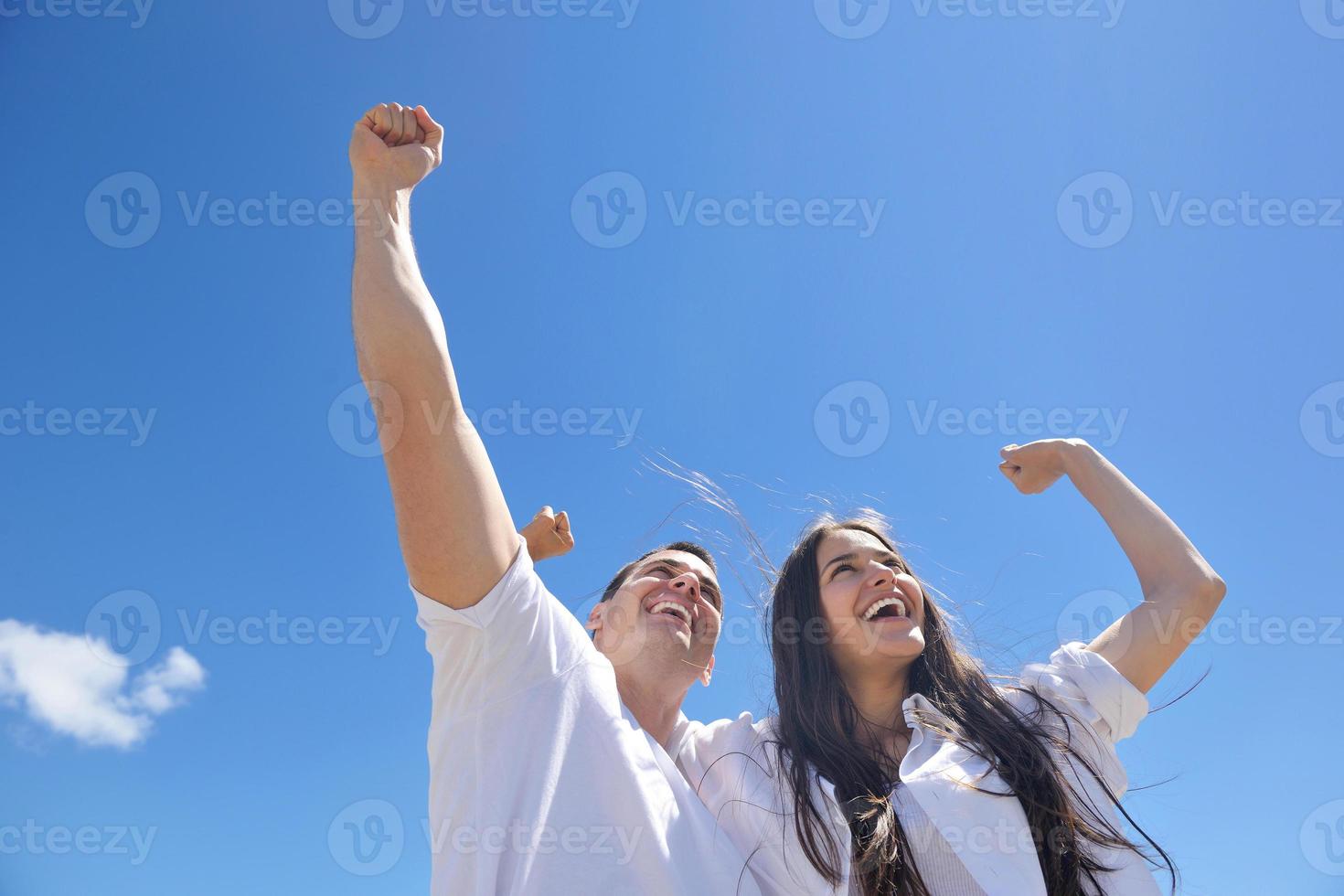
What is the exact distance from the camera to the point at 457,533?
2828 mm

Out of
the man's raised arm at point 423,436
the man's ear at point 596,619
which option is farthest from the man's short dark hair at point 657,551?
the man's raised arm at point 423,436

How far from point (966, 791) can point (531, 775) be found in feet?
5.61

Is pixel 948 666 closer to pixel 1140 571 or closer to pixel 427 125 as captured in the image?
pixel 1140 571

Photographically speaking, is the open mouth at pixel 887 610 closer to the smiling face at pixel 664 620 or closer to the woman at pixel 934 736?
the woman at pixel 934 736

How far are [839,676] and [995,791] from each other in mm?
1020

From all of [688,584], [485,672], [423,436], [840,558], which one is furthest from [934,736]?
[423,436]

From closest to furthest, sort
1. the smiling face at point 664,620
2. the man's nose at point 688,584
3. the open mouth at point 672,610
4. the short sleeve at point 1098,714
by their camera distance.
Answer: the short sleeve at point 1098,714 < the smiling face at point 664,620 < the open mouth at point 672,610 < the man's nose at point 688,584

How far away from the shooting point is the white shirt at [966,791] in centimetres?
335

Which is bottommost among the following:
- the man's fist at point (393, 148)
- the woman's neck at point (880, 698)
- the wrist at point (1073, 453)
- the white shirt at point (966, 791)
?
the white shirt at point (966, 791)

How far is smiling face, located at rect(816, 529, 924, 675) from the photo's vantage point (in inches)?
165

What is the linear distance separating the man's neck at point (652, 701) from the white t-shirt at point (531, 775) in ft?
2.77

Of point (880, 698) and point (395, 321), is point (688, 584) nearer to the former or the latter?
point (880, 698)

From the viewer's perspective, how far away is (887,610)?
14.3ft

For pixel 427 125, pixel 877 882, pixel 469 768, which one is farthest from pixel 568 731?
pixel 427 125
